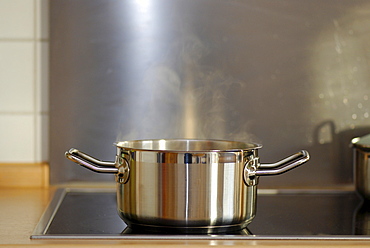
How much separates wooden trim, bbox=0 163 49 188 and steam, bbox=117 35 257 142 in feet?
0.63

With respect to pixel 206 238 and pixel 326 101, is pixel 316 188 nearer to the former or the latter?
pixel 326 101

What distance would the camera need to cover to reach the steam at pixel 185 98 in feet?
3.78

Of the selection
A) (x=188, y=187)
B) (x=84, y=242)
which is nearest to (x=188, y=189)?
(x=188, y=187)

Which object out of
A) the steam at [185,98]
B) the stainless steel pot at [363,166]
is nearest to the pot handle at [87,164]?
the steam at [185,98]

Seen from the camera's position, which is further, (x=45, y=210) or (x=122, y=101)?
(x=122, y=101)

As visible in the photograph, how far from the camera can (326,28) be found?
1164 millimetres

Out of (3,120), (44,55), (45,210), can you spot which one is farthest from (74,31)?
(45,210)

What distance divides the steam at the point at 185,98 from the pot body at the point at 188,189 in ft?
1.26

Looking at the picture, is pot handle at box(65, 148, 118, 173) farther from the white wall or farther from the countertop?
the white wall

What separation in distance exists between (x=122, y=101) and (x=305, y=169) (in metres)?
0.45

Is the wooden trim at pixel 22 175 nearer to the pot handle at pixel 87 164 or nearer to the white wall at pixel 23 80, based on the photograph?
the white wall at pixel 23 80

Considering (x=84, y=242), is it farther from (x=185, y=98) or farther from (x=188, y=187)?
(x=185, y=98)

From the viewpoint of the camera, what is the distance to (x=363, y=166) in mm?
993

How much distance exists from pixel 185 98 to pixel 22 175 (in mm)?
400
